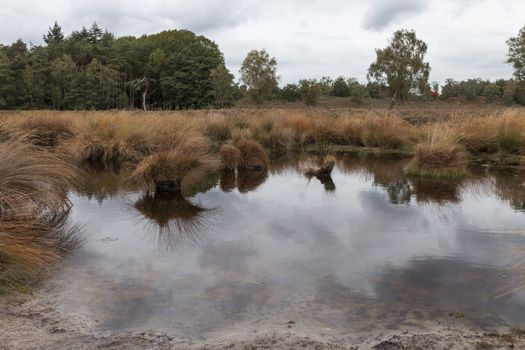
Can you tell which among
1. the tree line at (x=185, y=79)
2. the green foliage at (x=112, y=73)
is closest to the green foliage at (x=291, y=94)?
the tree line at (x=185, y=79)

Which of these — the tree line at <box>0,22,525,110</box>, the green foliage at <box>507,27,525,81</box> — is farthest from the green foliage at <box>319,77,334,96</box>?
the green foliage at <box>507,27,525,81</box>

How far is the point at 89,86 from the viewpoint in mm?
53031

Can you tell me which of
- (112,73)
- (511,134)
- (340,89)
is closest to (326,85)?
(340,89)

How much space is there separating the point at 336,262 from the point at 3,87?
5597cm

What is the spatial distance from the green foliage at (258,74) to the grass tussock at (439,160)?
34.2 m

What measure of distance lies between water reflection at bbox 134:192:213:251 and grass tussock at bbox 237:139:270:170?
12.6 feet

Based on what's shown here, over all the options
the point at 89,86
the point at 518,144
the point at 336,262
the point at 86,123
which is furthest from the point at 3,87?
the point at 336,262

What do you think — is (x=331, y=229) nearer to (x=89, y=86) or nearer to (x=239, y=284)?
(x=239, y=284)

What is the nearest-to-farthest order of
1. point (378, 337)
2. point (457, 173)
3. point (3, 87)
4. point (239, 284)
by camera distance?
point (378, 337) < point (239, 284) < point (457, 173) < point (3, 87)

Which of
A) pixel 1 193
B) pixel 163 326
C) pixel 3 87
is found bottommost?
pixel 163 326

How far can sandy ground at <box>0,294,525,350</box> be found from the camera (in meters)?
3.23

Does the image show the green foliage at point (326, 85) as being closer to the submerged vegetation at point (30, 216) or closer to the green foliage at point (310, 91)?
the green foliage at point (310, 91)

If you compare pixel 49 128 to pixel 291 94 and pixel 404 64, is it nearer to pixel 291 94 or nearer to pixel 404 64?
pixel 404 64

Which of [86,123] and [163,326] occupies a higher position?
[86,123]
